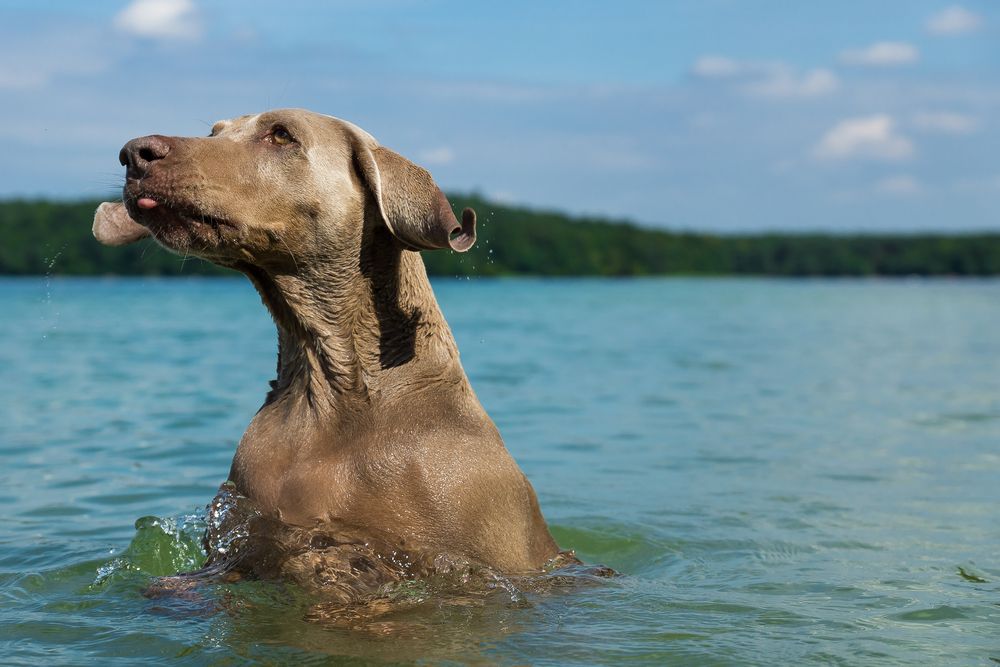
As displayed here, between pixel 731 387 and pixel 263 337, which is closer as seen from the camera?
pixel 731 387

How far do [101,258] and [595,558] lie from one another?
78.4 meters

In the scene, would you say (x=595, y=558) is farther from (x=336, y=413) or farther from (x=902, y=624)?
(x=336, y=413)

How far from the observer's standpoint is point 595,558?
25.3 feet

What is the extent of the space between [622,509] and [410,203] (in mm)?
4448

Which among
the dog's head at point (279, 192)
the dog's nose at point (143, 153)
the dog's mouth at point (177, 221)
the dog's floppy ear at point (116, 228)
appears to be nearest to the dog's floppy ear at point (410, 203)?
the dog's head at point (279, 192)

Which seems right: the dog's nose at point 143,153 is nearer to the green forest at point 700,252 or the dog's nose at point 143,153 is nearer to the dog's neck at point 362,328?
the dog's neck at point 362,328

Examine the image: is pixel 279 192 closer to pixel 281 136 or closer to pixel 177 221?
pixel 281 136

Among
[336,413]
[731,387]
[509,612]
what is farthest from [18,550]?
[731,387]

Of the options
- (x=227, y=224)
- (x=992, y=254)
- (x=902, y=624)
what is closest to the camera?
(x=227, y=224)

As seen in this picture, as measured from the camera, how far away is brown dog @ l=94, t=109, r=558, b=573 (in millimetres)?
5199

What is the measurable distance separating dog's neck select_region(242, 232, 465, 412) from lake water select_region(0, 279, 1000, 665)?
945 millimetres

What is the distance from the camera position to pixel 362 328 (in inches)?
220

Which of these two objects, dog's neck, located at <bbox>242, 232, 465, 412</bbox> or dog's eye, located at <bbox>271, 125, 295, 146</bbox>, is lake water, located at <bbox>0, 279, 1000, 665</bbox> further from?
dog's eye, located at <bbox>271, 125, 295, 146</bbox>

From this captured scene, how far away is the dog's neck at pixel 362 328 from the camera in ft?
18.1
